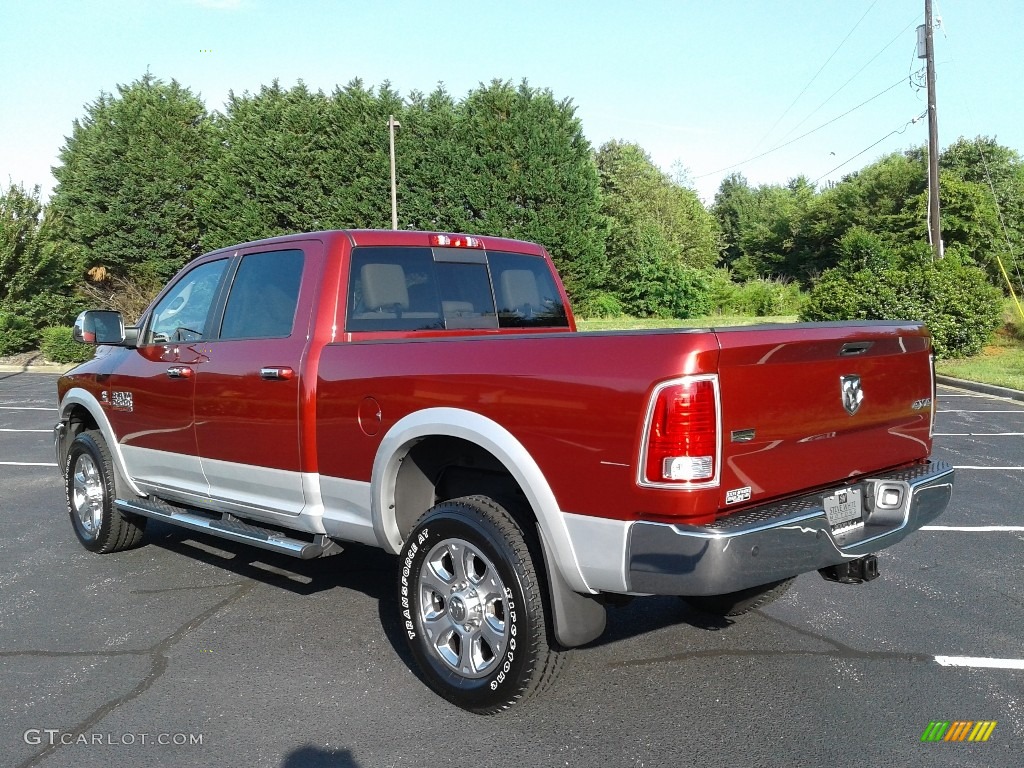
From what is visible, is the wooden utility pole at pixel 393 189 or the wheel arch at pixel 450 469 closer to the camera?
the wheel arch at pixel 450 469

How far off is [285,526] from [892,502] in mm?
2868

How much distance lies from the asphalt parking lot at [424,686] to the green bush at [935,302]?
49.2 feet

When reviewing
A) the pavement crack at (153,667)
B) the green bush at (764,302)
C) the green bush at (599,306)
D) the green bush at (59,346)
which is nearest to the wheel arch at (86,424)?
the pavement crack at (153,667)

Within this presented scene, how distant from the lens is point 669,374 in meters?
2.80

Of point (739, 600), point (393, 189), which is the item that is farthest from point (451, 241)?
point (393, 189)

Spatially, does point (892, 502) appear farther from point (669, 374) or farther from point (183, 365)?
point (183, 365)

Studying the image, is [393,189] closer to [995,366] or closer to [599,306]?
[599,306]

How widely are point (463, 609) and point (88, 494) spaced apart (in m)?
3.71

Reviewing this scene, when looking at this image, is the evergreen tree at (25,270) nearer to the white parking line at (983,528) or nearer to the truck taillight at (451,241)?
the truck taillight at (451,241)

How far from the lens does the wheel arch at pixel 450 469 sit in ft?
10.3

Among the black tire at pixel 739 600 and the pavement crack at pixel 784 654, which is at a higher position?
the black tire at pixel 739 600

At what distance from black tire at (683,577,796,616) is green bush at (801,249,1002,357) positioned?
1634 centimetres

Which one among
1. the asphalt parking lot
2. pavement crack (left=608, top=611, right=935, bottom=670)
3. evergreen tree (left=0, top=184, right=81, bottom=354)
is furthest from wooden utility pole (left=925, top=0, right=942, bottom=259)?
evergreen tree (left=0, top=184, right=81, bottom=354)

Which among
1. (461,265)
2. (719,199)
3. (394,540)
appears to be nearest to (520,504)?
(394,540)
